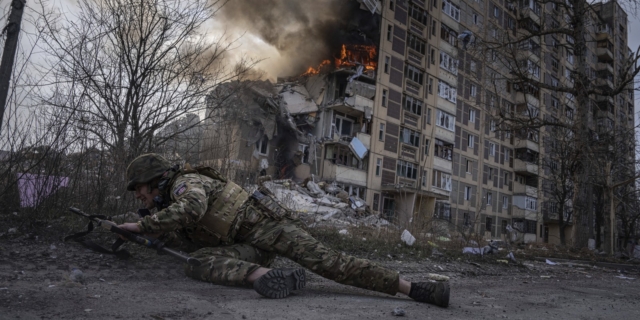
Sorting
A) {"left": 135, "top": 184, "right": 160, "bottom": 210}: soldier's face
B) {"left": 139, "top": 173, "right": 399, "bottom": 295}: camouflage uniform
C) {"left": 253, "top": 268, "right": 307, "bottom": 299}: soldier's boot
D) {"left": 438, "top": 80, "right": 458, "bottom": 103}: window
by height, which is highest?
{"left": 438, "top": 80, "right": 458, "bottom": 103}: window

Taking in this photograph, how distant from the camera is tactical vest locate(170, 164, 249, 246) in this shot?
321 centimetres

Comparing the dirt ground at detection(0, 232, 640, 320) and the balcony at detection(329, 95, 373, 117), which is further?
the balcony at detection(329, 95, 373, 117)

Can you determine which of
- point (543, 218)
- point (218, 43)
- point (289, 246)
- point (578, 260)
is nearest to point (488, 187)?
point (543, 218)

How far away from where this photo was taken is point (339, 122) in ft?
87.9

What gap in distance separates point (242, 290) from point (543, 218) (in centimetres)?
4179

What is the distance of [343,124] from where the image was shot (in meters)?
27.1

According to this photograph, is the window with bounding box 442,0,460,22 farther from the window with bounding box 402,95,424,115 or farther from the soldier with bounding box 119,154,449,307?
the soldier with bounding box 119,154,449,307

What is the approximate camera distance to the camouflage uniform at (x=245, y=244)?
2928 millimetres

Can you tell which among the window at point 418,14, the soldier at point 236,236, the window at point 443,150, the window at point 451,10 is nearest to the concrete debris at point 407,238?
the soldier at point 236,236

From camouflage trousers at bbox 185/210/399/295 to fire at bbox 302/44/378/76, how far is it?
24.9 metres

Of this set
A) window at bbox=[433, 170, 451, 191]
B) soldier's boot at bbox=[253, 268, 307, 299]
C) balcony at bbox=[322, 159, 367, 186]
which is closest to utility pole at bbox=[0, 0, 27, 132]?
soldier's boot at bbox=[253, 268, 307, 299]

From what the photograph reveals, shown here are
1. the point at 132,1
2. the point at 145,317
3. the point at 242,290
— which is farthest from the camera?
the point at 132,1

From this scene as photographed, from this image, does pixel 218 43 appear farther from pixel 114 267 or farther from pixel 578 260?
pixel 578 260

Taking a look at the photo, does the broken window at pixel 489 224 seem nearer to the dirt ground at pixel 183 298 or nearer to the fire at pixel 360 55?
the fire at pixel 360 55
